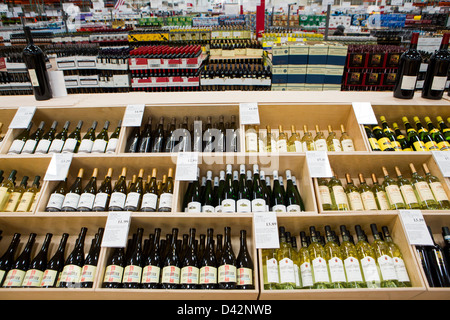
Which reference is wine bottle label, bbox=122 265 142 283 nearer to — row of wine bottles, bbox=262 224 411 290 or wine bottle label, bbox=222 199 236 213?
wine bottle label, bbox=222 199 236 213

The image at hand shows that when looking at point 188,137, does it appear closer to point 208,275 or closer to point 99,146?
point 99,146

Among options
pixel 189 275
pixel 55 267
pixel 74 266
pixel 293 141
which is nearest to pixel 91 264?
pixel 74 266

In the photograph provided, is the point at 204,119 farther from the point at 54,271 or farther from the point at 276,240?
the point at 54,271

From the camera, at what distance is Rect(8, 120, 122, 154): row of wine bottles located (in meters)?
2.05

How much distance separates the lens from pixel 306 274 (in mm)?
1658

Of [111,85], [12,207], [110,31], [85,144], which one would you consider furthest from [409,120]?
[110,31]

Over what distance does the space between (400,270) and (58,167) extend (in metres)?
2.18

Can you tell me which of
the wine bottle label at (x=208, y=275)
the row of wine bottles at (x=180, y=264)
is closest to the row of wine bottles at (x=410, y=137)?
the row of wine bottles at (x=180, y=264)

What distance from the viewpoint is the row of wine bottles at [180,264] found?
1.66 m

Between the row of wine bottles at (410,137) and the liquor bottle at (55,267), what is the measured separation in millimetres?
2244

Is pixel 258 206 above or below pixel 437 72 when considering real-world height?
below

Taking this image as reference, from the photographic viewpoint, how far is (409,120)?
2303 millimetres

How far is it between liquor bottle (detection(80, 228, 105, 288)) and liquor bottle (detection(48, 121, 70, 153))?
679 millimetres
